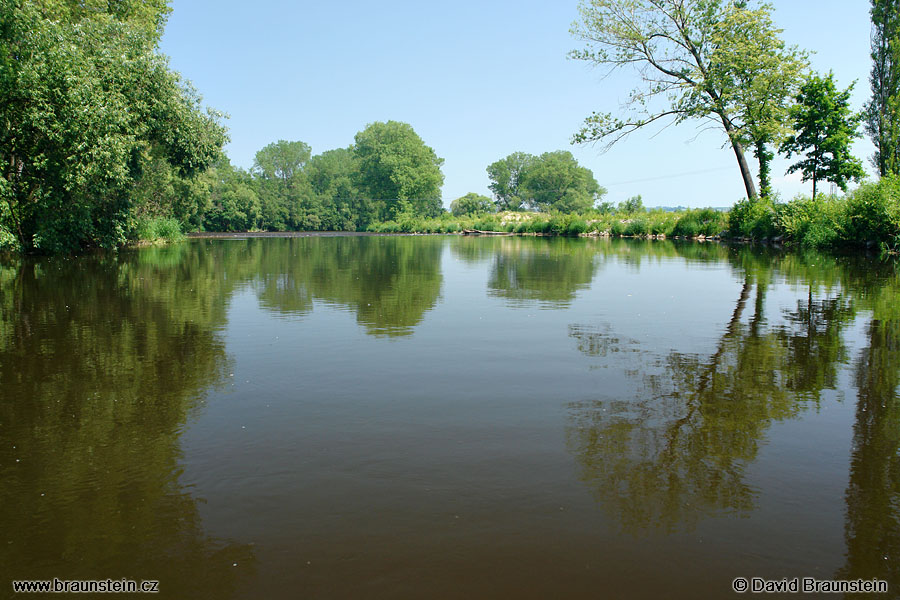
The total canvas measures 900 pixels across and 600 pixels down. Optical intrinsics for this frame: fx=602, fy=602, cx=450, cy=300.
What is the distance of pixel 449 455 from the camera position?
435cm

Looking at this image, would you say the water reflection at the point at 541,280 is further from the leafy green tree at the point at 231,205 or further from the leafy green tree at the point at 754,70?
the leafy green tree at the point at 231,205

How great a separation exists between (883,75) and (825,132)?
38.1 ft

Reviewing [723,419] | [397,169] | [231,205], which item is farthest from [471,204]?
[723,419]

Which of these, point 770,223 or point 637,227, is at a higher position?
point 637,227

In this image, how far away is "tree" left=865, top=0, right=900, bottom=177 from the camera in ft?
140

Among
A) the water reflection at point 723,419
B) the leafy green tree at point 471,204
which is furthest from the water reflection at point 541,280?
the leafy green tree at point 471,204

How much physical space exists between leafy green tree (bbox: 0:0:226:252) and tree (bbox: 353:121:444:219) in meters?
78.2

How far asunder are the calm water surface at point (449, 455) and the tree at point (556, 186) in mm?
124040

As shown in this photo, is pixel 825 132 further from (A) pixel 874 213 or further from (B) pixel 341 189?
(B) pixel 341 189

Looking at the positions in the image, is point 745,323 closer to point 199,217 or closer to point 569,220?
point 569,220

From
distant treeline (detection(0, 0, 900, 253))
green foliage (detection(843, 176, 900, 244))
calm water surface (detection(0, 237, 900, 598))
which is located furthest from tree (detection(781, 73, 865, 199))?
calm water surface (detection(0, 237, 900, 598))

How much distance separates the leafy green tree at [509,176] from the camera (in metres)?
147

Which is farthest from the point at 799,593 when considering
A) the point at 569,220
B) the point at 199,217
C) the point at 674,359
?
the point at 199,217

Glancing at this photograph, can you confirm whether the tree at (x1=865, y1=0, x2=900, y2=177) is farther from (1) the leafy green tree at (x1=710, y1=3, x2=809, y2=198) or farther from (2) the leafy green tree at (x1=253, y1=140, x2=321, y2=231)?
(2) the leafy green tree at (x1=253, y1=140, x2=321, y2=231)
